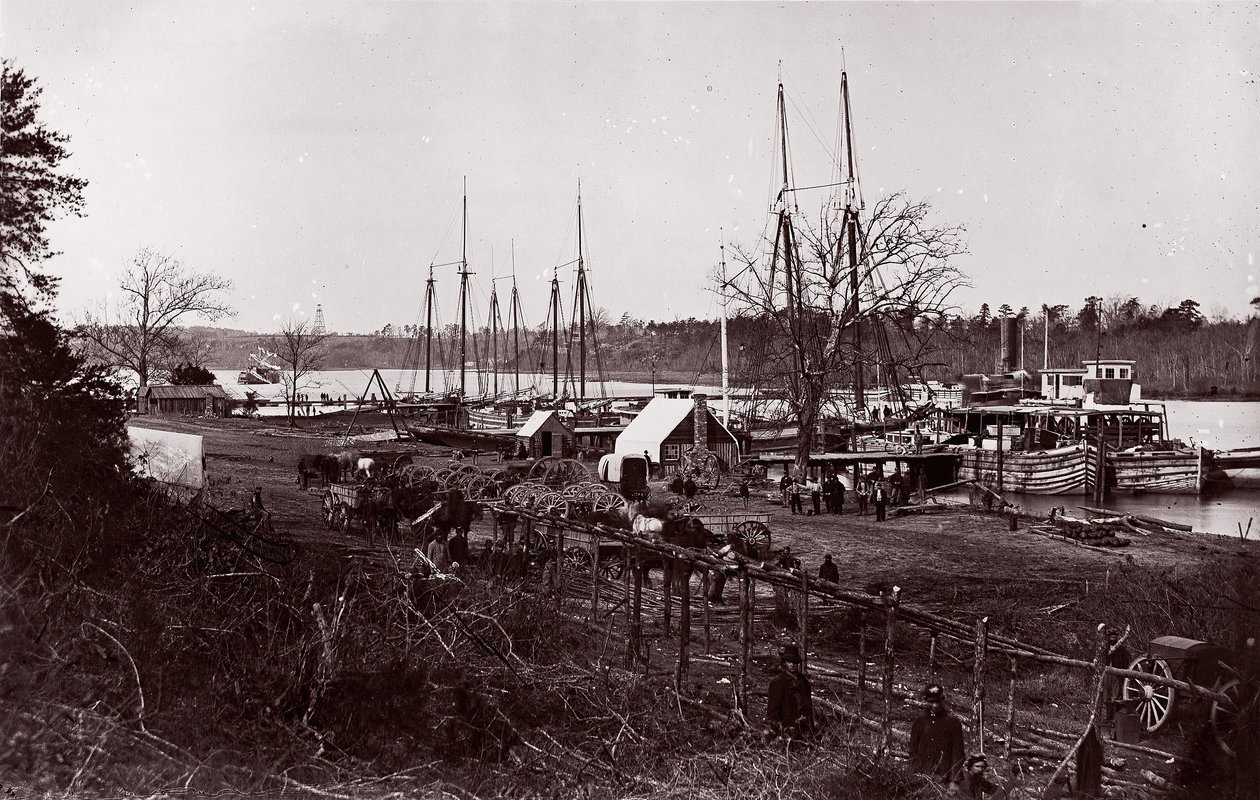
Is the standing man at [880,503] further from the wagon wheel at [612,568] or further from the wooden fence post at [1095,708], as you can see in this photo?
the wooden fence post at [1095,708]

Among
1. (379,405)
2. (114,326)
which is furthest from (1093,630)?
(379,405)

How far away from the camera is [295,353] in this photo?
37.3 m

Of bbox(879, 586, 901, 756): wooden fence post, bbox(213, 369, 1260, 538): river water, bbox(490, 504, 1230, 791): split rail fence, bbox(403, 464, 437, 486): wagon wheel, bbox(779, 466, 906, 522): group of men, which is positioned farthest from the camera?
bbox(213, 369, 1260, 538): river water

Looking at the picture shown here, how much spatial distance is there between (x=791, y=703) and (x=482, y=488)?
51.6 ft

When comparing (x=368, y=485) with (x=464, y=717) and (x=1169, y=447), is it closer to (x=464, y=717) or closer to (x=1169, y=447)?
(x=464, y=717)

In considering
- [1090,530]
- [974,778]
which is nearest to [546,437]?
[1090,530]

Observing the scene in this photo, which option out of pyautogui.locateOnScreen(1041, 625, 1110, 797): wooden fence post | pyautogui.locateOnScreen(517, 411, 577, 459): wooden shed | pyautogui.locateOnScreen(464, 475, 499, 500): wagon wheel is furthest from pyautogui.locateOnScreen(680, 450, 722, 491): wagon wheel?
pyautogui.locateOnScreen(1041, 625, 1110, 797): wooden fence post

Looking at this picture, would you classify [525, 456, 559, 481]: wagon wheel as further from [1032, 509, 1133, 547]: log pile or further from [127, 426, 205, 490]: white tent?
[1032, 509, 1133, 547]: log pile

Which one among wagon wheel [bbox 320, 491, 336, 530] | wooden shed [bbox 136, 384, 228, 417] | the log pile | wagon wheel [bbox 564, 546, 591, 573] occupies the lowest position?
the log pile

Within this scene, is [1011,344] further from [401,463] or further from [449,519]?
[449,519]

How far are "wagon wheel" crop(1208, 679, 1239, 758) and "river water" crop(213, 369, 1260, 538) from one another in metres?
15.6

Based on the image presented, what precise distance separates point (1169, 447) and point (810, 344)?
2381 centimetres

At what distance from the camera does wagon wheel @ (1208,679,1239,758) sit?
9.75m

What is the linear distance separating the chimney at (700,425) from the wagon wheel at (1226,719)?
78.0 ft
